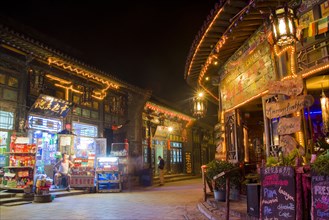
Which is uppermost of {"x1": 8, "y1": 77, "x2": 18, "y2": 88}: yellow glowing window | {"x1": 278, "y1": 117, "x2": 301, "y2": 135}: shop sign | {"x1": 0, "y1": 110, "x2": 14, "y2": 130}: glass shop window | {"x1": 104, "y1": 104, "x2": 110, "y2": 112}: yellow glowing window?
{"x1": 8, "y1": 77, "x2": 18, "y2": 88}: yellow glowing window

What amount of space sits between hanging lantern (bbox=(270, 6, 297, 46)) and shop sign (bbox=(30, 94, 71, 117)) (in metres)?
10.7

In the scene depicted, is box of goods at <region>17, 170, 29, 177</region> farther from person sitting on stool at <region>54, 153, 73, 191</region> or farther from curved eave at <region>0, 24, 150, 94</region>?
curved eave at <region>0, 24, 150, 94</region>

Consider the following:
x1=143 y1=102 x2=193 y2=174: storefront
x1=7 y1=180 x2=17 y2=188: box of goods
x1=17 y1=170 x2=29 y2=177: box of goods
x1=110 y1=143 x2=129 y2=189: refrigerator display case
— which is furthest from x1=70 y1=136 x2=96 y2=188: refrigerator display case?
x1=143 y1=102 x2=193 y2=174: storefront

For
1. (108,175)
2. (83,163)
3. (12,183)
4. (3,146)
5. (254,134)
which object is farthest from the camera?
Answer: (83,163)

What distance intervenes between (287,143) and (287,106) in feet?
2.93

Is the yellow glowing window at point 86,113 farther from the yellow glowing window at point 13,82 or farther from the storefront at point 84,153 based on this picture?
the yellow glowing window at point 13,82

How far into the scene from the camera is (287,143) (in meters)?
6.99

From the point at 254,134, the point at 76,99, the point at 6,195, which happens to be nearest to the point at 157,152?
the point at 76,99

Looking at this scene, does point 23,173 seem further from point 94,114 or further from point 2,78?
point 94,114

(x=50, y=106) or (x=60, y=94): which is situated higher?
(x=60, y=94)

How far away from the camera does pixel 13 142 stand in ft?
A: 39.5

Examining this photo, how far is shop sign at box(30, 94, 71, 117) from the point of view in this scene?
1352 centimetres

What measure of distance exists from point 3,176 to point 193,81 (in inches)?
360

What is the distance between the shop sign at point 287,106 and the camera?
21.7 feet
